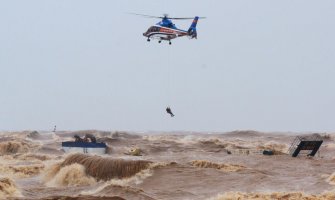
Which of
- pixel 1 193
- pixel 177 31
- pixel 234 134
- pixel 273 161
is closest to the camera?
pixel 1 193

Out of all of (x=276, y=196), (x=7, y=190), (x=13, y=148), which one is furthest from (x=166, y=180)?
(x=13, y=148)

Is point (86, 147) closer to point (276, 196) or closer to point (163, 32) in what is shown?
point (163, 32)

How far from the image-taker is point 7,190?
57.3 feet

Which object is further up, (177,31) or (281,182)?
(177,31)

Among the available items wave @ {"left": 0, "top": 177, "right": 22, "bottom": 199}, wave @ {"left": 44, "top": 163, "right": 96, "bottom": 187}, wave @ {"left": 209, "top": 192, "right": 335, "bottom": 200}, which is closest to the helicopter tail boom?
wave @ {"left": 44, "top": 163, "right": 96, "bottom": 187}

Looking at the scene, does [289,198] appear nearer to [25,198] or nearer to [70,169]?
[25,198]

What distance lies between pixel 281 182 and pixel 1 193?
12.5 m

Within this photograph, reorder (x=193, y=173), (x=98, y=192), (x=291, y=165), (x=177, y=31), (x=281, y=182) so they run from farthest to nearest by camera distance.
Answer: (x=177, y=31) < (x=291, y=165) < (x=193, y=173) < (x=281, y=182) < (x=98, y=192)

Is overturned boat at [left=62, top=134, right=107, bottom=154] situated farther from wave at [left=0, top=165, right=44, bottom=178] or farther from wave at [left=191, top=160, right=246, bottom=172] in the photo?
wave at [left=191, top=160, right=246, bottom=172]

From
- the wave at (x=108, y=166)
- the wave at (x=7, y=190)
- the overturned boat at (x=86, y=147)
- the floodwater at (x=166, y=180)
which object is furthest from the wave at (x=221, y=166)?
the overturned boat at (x=86, y=147)

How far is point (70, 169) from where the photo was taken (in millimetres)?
26188

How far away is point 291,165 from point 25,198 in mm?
19591

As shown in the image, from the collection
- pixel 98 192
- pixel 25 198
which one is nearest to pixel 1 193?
pixel 25 198

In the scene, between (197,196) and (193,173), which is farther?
(193,173)
